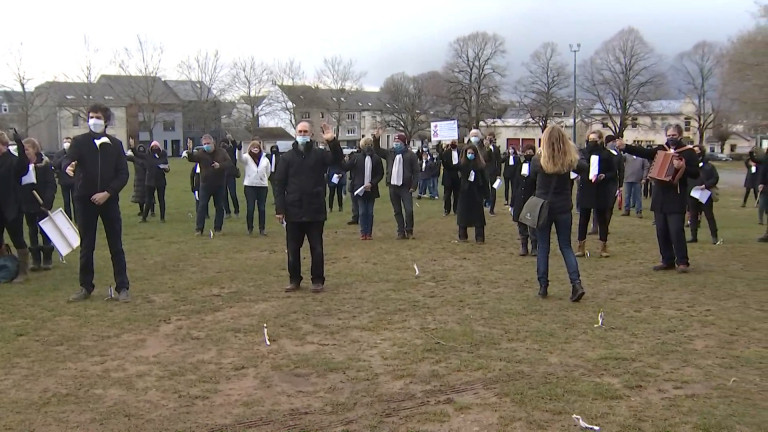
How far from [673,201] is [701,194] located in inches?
130

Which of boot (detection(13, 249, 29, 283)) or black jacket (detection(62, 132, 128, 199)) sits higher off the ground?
black jacket (detection(62, 132, 128, 199))

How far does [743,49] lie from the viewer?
37.3 m

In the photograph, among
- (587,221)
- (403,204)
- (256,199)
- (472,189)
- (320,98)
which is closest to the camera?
(587,221)

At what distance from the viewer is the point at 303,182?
786 centimetres

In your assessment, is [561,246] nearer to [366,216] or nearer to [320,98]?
[366,216]

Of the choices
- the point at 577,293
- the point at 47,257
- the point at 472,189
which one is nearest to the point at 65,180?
the point at 47,257

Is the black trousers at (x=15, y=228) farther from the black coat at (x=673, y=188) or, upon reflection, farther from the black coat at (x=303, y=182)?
the black coat at (x=673, y=188)

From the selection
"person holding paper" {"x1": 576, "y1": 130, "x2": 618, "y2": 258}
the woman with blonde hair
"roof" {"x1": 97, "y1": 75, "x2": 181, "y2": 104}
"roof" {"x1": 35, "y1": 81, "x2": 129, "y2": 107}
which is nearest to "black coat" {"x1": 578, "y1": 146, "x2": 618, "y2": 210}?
"person holding paper" {"x1": 576, "y1": 130, "x2": 618, "y2": 258}

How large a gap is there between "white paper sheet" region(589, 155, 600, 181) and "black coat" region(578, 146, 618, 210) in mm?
80

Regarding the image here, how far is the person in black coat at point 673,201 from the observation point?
8.95 metres

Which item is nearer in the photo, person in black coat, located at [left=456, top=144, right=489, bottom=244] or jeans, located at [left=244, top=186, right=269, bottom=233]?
person in black coat, located at [left=456, top=144, right=489, bottom=244]

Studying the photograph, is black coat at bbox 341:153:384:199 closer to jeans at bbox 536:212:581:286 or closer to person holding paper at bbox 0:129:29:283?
jeans at bbox 536:212:581:286

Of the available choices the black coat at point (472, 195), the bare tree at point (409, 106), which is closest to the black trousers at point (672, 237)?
the black coat at point (472, 195)

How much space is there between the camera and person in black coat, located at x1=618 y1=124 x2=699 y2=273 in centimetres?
895
